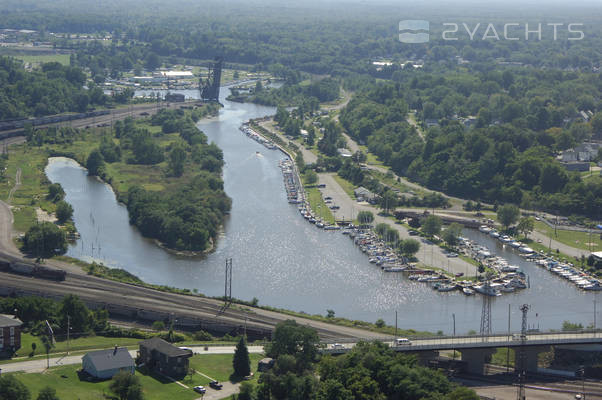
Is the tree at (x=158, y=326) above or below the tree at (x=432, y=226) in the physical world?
below

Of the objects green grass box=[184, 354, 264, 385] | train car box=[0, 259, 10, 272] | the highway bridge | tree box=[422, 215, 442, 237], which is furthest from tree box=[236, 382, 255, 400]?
tree box=[422, 215, 442, 237]

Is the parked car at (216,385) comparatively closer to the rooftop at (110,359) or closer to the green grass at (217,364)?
the green grass at (217,364)

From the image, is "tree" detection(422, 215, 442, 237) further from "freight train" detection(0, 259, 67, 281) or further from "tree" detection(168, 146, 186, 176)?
"tree" detection(168, 146, 186, 176)

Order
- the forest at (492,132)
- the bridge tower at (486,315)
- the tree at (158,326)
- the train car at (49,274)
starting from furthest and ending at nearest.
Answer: the forest at (492,132) < the train car at (49,274) < the bridge tower at (486,315) < the tree at (158,326)

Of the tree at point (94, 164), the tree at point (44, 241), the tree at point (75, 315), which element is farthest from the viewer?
the tree at point (94, 164)

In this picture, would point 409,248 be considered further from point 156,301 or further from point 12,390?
point 12,390

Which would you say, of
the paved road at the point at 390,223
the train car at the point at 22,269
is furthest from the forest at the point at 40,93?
the train car at the point at 22,269
